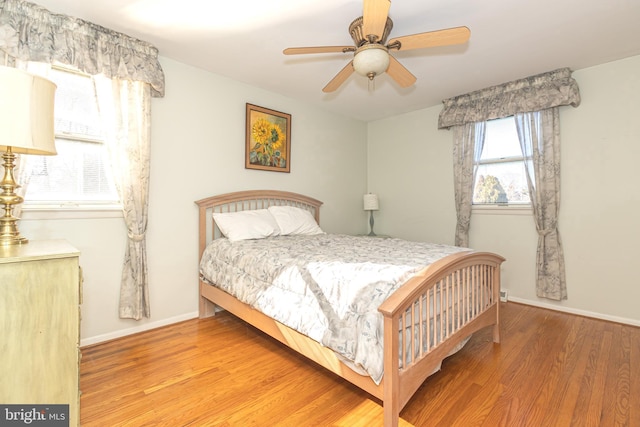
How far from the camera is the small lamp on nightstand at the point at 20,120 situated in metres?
1.27

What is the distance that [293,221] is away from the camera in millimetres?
3283

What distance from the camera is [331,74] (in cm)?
303

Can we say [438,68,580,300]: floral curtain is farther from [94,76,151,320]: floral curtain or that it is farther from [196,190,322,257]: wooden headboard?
[94,76,151,320]: floral curtain

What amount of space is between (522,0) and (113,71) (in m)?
2.92

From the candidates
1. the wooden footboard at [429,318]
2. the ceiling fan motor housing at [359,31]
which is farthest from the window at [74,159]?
the wooden footboard at [429,318]

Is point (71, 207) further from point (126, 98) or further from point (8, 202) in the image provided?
point (126, 98)

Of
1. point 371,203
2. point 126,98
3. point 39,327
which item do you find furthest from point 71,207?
point 371,203

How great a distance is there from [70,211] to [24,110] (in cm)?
113

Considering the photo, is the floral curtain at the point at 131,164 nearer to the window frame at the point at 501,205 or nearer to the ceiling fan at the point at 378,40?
the ceiling fan at the point at 378,40

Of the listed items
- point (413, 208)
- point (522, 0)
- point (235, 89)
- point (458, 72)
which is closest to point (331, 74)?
point (235, 89)

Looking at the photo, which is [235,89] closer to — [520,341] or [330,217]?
[330,217]

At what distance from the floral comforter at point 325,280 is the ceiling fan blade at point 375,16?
1390 mm

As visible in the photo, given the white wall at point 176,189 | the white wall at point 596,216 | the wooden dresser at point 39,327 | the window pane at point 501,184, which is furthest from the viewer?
the window pane at point 501,184

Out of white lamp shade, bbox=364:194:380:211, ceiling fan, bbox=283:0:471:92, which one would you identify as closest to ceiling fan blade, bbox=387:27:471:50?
ceiling fan, bbox=283:0:471:92
